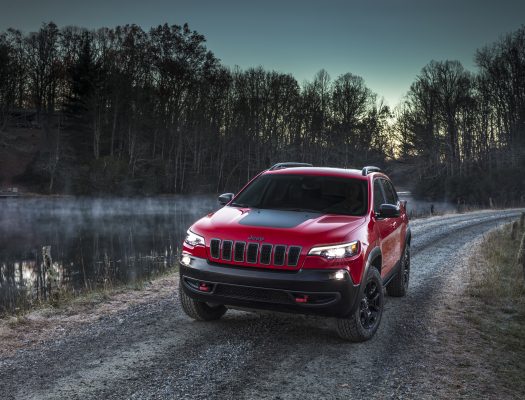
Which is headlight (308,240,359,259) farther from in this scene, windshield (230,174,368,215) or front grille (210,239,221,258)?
front grille (210,239,221,258)

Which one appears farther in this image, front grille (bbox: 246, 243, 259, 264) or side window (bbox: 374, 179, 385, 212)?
side window (bbox: 374, 179, 385, 212)

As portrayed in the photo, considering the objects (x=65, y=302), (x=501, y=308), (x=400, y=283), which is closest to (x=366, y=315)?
(x=400, y=283)

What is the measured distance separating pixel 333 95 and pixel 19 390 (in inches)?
2168

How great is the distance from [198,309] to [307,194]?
2060 mm

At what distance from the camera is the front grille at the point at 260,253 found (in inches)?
204

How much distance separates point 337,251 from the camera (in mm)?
5281

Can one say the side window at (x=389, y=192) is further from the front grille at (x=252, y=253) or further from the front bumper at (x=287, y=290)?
the front grille at (x=252, y=253)

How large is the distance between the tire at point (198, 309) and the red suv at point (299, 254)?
0.6 inches

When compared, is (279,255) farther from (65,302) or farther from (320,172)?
(65,302)

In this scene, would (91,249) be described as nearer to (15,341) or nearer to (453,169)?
(15,341)

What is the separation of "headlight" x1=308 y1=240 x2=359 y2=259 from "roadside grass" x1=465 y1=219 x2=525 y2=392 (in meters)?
1.96

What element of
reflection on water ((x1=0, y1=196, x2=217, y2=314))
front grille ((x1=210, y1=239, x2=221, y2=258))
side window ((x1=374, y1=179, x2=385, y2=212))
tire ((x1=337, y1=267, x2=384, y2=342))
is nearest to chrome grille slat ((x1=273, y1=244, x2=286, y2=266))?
front grille ((x1=210, y1=239, x2=221, y2=258))

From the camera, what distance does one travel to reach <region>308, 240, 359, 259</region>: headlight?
520cm

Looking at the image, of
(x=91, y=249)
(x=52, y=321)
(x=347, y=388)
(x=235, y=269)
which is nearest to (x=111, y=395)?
(x=235, y=269)
